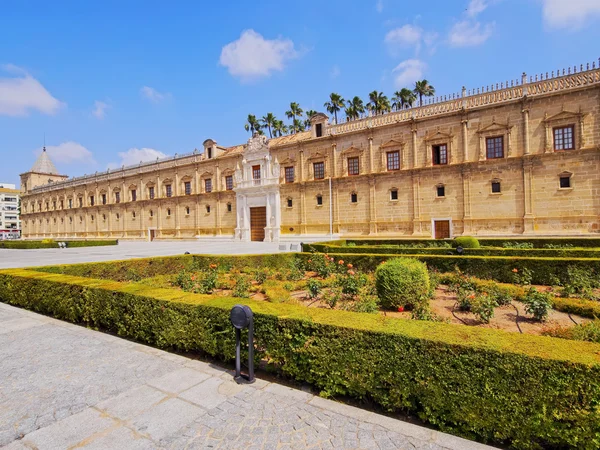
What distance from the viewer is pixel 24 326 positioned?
668 cm

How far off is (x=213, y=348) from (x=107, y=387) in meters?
1.38

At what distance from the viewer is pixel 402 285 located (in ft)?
22.5

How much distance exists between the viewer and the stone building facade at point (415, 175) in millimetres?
19828

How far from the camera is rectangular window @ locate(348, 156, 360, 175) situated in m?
27.5

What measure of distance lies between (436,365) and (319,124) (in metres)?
28.1

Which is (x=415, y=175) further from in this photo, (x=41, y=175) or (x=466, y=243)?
(x=41, y=175)

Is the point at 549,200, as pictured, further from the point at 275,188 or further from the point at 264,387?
the point at 264,387

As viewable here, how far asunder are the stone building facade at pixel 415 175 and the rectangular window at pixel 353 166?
0.29 feet

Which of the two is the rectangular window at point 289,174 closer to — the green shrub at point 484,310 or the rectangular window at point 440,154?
the rectangular window at point 440,154

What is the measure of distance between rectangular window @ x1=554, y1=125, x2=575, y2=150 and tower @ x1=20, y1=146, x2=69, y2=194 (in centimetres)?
7599

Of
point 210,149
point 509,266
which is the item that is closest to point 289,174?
point 210,149

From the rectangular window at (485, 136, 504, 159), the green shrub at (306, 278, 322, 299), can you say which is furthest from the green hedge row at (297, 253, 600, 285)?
the rectangular window at (485, 136, 504, 159)

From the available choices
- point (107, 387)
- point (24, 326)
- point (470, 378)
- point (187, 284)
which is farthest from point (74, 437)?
point (187, 284)

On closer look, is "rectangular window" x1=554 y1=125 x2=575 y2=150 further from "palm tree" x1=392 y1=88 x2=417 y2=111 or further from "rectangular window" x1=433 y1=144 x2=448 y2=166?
"palm tree" x1=392 y1=88 x2=417 y2=111
